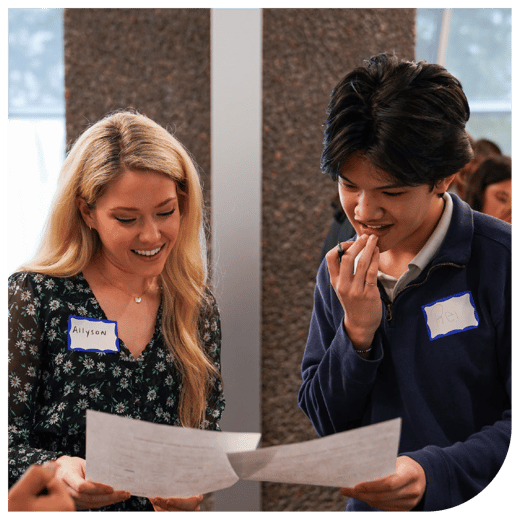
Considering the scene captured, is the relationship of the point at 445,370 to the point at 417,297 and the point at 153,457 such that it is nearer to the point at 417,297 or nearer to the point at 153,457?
the point at 417,297

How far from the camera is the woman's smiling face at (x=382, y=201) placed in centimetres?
99

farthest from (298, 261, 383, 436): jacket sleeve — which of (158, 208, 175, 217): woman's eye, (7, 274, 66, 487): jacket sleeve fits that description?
(7, 274, 66, 487): jacket sleeve

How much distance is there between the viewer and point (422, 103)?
3.19 ft

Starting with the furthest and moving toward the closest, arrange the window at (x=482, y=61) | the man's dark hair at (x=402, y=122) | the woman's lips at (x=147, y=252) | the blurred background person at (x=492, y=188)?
1. the window at (x=482, y=61)
2. the blurred background person at (x=492, y=188)
3. the woman's lips at (x=147, y=252)
4. the man's dark hair at (x=402, y=122)

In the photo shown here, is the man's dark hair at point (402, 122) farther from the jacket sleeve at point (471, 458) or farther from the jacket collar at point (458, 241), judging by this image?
the jacket sleeve at point (471, 458)

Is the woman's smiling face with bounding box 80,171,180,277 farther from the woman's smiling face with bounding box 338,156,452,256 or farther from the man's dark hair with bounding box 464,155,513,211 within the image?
the man's dark hair with bounding box 464,155,513,211

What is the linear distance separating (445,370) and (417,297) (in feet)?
0.48

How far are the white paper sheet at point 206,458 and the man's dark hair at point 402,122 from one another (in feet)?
1.51

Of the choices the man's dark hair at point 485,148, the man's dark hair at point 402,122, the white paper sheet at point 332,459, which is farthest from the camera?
the man's dark hair at point 485,148

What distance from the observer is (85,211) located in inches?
49.1

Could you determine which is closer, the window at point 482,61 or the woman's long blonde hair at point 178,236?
the woman's long blonde hair at point 178,236

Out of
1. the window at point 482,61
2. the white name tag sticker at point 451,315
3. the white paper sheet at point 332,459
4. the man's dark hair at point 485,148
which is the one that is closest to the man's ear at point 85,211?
the white paper sheet at point 332,459

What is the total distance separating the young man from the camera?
974 millimetres

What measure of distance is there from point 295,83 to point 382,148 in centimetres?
96
